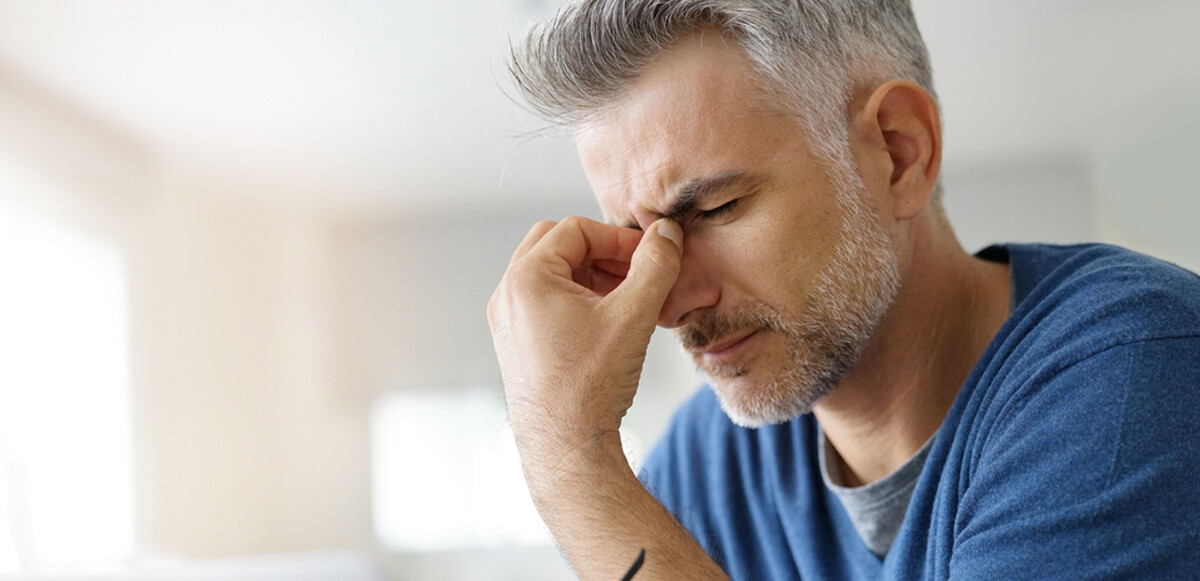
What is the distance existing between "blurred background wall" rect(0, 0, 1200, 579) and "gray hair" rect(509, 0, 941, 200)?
4.28 feet

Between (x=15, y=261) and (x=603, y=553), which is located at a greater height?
(x=15, y=261)

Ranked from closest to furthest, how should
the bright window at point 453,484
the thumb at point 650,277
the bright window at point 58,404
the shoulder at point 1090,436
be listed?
the shoulder at point 1090,436
the thumb at point 650,277
the bright window at point 58,404
the bright window at point 453,484

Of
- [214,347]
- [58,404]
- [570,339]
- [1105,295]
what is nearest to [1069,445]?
[1105,295]

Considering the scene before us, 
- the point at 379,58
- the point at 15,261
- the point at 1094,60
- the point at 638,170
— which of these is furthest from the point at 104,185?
the point at 1094,60

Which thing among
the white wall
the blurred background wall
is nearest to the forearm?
the blurred background wall

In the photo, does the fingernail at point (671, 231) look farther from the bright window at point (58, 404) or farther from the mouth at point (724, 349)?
the bright window at point (58, 404)

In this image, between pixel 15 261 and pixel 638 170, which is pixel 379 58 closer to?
pixel 15 261

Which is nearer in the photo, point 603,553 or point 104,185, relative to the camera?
point 603,553

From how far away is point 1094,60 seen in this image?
322 centimetres

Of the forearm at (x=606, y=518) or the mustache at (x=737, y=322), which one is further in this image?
the mustache at (x=737, y=322)

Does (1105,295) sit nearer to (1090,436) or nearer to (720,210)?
(1090,436)

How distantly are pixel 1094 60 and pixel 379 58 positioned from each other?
8.09 feet

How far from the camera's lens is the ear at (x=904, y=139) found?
40.4 inches

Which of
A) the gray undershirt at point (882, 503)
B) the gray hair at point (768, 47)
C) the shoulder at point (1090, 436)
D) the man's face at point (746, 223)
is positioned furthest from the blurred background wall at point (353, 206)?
the shoulder at point (1090, 436)
